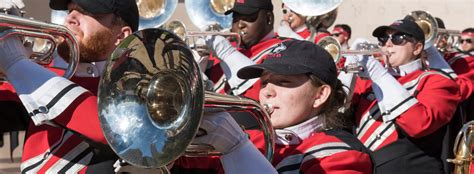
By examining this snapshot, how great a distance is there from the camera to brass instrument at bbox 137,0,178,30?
671 cm

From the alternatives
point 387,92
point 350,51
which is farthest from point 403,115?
point 350,51

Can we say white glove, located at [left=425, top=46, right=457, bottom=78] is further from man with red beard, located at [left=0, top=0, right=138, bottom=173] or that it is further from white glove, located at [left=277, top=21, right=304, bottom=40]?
man with red beard, located at [left=0, top=0, right=138, bottom=173]

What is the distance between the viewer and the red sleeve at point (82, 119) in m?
2.78

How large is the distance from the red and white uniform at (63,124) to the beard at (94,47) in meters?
0.03

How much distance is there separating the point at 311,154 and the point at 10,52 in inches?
40.1

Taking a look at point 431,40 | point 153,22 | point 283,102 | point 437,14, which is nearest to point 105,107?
point 283,102

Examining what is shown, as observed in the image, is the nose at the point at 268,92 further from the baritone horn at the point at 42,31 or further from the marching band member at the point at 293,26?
the marching band member at the point at 293,26

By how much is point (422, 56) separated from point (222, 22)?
5.37 ft

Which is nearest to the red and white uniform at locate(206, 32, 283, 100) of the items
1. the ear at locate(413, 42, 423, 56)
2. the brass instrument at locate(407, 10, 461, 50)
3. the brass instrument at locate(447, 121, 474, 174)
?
the ear at locate(413, 42, 423, 56)

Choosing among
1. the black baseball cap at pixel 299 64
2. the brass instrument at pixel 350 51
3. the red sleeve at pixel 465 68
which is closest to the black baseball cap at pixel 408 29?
the brass instrument at pixel 350 51

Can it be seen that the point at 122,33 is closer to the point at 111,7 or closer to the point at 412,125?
the point at 111,7

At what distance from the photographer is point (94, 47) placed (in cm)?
317

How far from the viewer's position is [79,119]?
110 inches

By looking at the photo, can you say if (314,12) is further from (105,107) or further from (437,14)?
(437,14)
